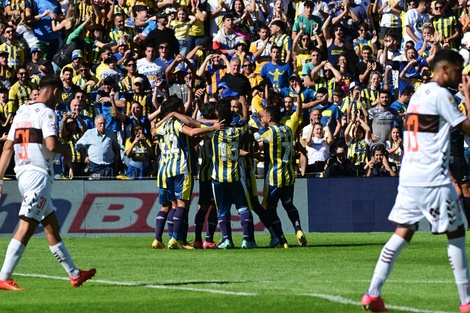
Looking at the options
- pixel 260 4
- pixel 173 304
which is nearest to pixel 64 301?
pixel 173 304

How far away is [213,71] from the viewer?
2497 cm

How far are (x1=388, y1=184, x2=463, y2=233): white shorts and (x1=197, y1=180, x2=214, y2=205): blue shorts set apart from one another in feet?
27.6

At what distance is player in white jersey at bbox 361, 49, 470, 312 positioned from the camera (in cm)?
902

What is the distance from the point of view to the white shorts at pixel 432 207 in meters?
9.02

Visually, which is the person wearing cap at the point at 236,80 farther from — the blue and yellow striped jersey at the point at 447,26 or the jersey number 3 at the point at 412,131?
the jersey number 3 at the point at 412,131

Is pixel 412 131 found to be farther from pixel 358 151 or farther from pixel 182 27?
pixel 182 27

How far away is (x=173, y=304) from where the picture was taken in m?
9.88

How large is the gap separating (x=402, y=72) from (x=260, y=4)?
4.74m

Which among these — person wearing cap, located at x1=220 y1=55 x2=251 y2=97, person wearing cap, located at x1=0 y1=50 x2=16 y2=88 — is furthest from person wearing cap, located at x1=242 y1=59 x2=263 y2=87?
person wearing cap, located at x1=0 y1=50 x2=16 y2=88

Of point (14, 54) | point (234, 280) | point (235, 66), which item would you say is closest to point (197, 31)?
point (235, 66)

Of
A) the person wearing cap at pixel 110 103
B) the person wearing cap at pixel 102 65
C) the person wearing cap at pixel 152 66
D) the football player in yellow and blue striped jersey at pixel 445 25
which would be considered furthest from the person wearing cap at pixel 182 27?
the football player in yellow and blue striped jersey at pixel 445 25

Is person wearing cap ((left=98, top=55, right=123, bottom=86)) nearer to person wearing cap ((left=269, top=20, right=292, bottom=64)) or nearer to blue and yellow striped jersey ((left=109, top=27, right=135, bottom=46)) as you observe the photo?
blue and yellow striped jersey ((left=109, top=27, right=135, bottom=46))

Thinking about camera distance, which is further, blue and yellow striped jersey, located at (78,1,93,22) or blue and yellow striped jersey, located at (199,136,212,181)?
blue and yellow striped jersey, located at (78,1,93,22)

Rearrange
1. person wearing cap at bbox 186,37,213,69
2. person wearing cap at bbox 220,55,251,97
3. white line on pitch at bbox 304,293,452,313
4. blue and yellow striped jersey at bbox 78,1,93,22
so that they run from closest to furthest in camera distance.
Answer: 1. white line on pitch at bbox 304,293,452,313
2. person wearing cap at bbox 220,55,251,97
3. person wearing cap at bbox 186,37,213,69
4. blue and yellow striped jersey at bbox 78,1,93,22
